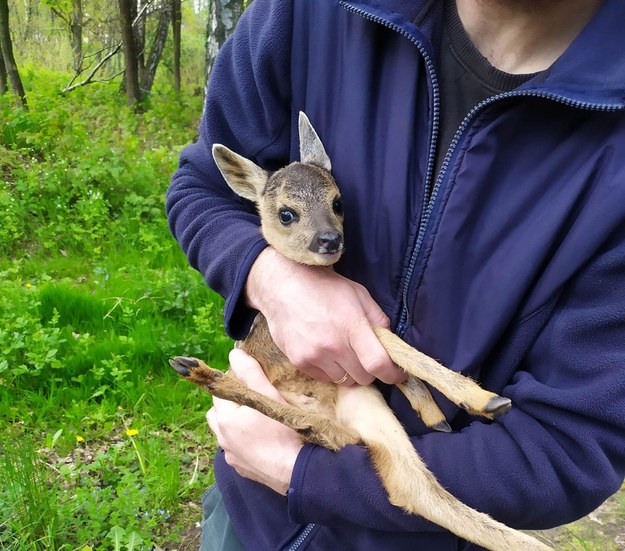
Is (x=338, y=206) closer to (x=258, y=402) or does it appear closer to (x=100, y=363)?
(x=258, y=402)

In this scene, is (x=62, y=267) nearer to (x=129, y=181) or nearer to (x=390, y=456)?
(x=129, y=181)

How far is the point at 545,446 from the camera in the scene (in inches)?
57.5

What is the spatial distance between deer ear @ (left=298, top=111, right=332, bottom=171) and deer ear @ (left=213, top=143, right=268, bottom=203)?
0.76 feet

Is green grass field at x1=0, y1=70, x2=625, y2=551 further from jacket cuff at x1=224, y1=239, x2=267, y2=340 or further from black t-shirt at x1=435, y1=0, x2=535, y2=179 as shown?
black t-shirt at x1=435, y1=0, x2=535, y2=179

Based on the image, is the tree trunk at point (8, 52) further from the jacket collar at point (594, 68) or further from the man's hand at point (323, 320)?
the jacket collar at point (594, 68)

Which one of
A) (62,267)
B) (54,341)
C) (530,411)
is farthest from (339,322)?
(62,267)

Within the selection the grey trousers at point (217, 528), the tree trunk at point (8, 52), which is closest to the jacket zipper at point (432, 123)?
the grey trousers at point (217, 528)

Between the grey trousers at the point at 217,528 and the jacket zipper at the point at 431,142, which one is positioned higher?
the jacket zipper at the point at 431,142

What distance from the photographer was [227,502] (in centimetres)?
201

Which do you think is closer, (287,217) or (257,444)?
(257,444)

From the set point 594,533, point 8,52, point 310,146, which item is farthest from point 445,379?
point 8,52

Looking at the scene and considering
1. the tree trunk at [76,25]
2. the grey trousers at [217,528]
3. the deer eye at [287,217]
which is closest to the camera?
the grey trousers at [217,528]

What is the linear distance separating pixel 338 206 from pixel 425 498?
93 centimetres

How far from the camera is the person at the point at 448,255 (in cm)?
141
